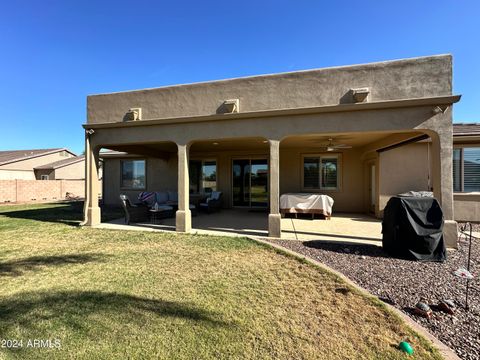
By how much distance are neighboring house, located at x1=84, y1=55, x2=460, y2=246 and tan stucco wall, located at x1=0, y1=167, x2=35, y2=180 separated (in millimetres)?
25651

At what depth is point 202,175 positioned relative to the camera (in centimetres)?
1381

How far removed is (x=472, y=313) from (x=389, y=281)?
109 cm

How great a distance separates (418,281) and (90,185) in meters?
9.77

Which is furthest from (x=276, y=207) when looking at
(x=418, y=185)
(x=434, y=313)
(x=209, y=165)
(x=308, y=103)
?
(x=209, y=165)

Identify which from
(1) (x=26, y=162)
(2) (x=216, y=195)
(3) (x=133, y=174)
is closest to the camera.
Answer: (2) (x=216, y=195)

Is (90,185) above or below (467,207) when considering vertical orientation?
above

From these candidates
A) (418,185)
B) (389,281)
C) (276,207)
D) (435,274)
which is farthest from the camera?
(418,185)

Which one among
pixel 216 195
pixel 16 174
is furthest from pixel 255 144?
pixel 16 174

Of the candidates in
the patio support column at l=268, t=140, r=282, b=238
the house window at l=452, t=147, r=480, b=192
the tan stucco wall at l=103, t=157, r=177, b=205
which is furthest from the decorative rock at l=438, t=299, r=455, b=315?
the tan stucco wall at l=103, t=157, r=177, b=205

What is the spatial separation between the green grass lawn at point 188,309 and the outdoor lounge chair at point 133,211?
11.2 ft

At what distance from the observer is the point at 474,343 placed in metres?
2.53

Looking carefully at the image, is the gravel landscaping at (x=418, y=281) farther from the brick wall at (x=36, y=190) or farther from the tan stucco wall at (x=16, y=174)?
the tan stucco wall at (x=16, y=174)

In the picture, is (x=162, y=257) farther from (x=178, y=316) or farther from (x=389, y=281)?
(x=389, y=281)

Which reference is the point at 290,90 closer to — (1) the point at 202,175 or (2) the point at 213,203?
(2) the point at 213,203
